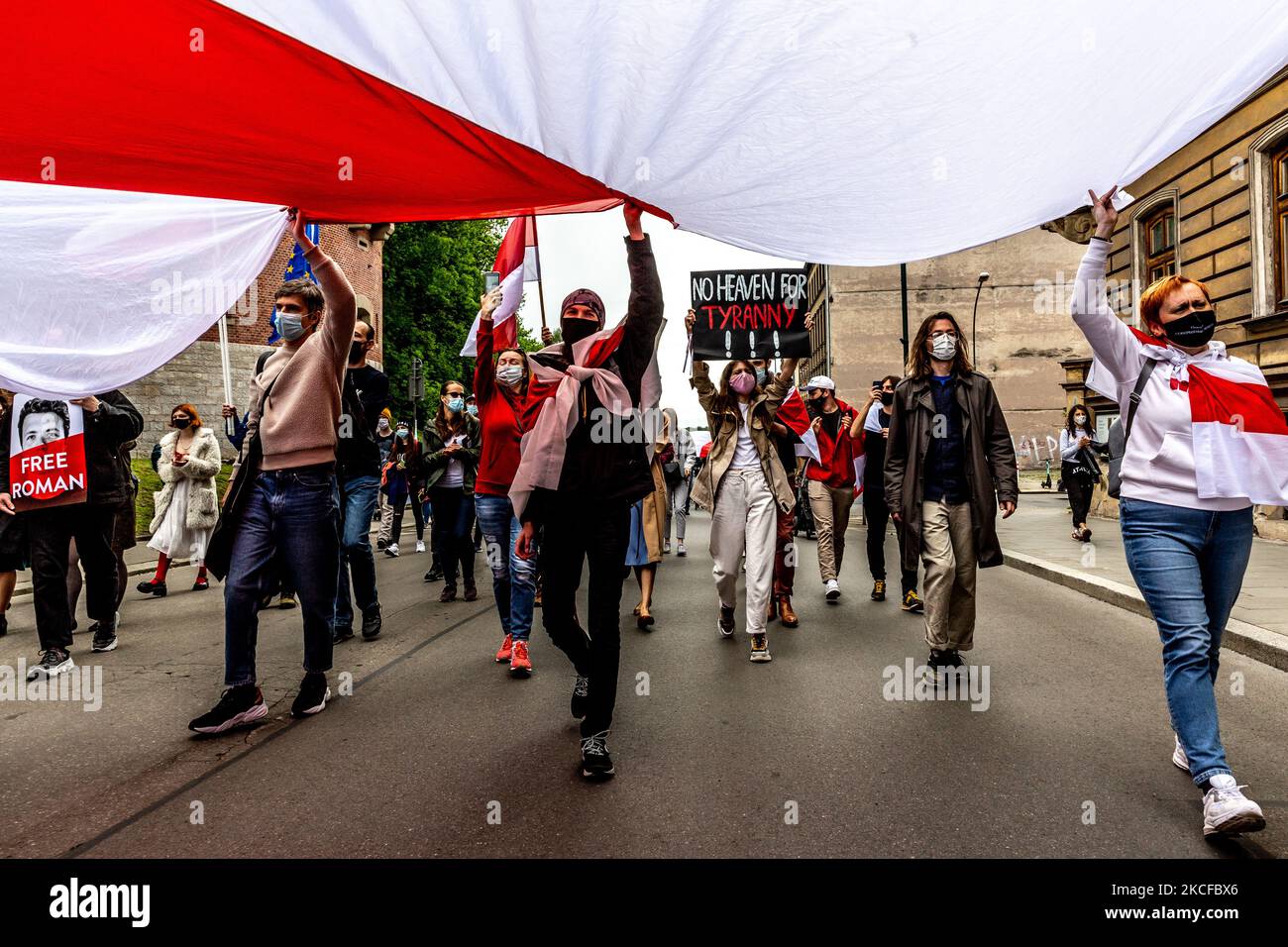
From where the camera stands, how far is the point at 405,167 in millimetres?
3129

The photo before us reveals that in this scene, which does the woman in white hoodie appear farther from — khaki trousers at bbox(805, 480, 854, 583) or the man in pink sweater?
khaki trousers at bbox(805, 480, 854, 583)

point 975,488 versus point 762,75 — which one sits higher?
point 762,75

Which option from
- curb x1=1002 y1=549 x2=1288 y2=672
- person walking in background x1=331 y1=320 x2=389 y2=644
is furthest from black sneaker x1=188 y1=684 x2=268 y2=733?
curb x1=1002 y1=549 x2=1288 y2=672

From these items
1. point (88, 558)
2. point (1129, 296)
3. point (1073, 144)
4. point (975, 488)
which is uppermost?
point (1129, 296)

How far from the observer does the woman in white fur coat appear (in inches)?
337

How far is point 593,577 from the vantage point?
3.67 metres

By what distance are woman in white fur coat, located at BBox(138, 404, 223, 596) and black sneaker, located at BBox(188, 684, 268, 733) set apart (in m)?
5.05

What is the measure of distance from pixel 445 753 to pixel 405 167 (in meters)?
2.50

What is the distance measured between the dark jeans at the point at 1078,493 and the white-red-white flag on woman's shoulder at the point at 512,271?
10.5 metres

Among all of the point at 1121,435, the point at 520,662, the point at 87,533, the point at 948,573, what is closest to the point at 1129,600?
the point at 948,573

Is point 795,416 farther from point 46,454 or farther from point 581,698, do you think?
point 46,454
